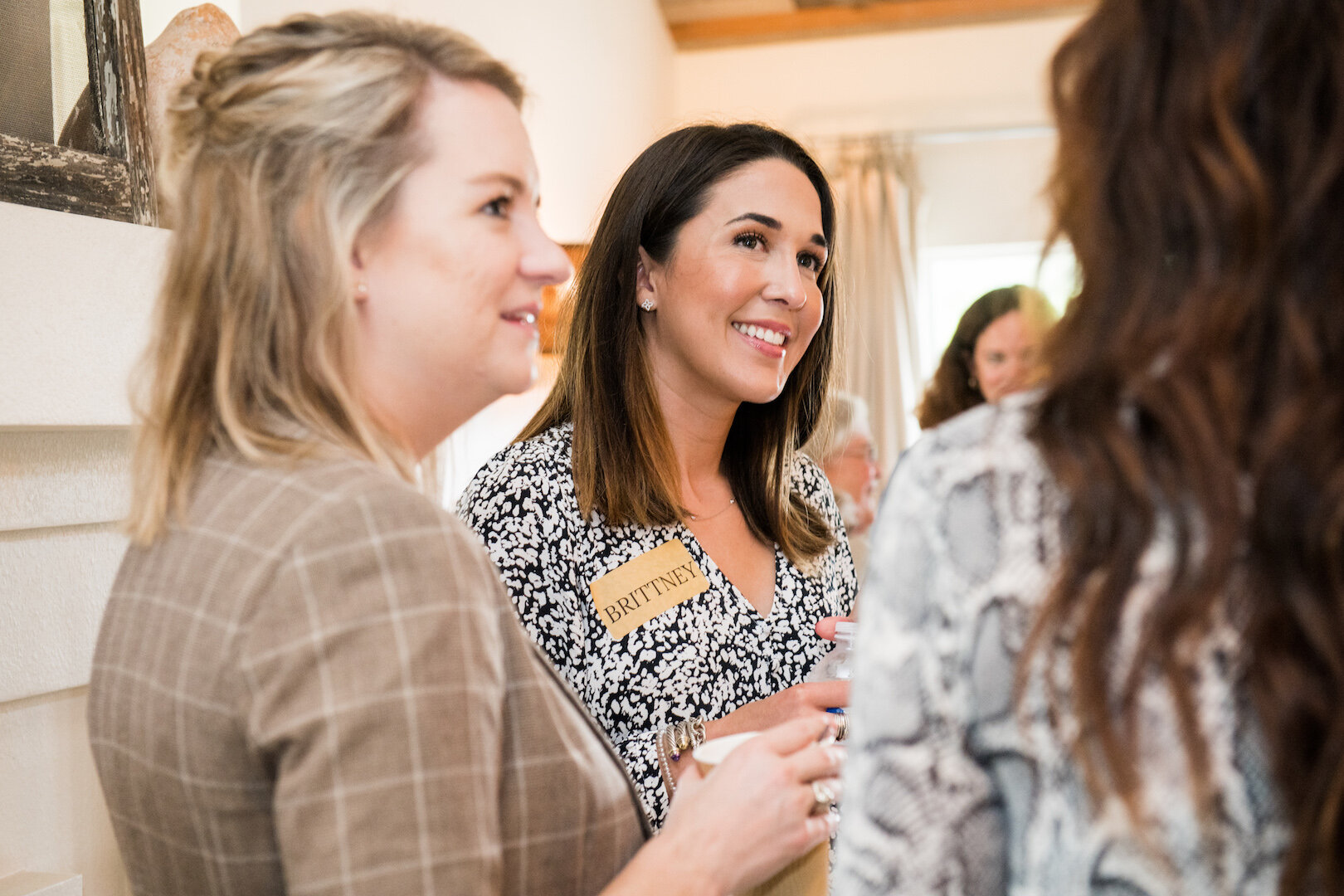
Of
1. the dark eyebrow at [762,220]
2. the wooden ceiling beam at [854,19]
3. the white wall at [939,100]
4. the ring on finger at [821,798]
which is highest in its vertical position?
the wooden ceiling beam at [854,19]

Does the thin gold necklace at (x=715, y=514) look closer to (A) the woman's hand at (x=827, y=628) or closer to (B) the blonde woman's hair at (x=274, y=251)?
(A) the woman's hand at (x=827, y=628)

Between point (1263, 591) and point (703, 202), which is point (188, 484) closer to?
point (1263, 591)

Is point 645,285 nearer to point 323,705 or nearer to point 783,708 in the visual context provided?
point 783,708

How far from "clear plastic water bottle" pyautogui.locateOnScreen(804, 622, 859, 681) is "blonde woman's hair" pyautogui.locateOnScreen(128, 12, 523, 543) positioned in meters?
0.65

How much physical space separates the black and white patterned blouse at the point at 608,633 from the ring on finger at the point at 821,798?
0.45 meters

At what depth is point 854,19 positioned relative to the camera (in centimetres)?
548

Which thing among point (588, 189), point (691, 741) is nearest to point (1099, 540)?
point (691, 741)

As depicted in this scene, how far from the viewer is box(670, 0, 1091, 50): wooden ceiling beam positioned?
5.36 meters

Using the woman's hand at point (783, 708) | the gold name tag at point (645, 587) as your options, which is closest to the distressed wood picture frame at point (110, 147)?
the gold name tag at point (645, 587)

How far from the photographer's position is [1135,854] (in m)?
0.54

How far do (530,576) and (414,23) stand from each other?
29.5 inches

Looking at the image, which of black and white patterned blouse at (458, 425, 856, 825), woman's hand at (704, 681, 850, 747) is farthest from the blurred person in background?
woman's hand at (704, 681, 850, 747)

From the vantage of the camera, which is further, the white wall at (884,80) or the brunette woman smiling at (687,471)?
the white wall at (884,80)

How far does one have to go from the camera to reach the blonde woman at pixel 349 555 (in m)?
0.67
